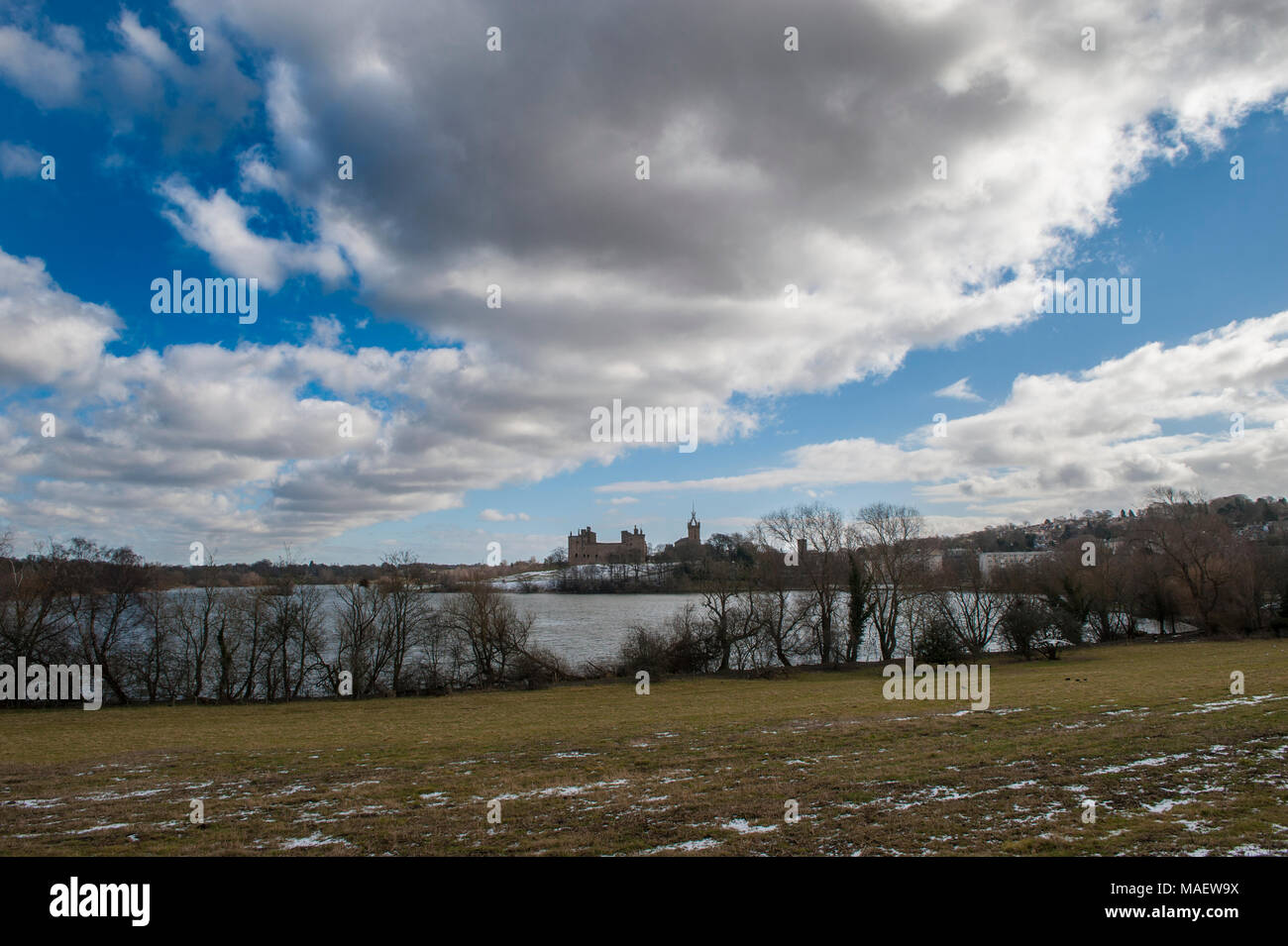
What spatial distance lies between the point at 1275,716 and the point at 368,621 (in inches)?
1653

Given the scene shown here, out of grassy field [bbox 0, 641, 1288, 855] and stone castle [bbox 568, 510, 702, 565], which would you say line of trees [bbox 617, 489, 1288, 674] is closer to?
grassy field [bbox 0, 641, 1288, 855]

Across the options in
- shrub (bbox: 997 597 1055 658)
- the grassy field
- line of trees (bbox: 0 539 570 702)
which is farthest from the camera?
shrub (bbox: 997 597 1055 658)

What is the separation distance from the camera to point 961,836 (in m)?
6.67

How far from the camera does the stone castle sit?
144750 millimetres

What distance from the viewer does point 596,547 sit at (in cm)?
16562

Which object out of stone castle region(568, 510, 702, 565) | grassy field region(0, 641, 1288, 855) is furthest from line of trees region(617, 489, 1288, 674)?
stone castle region(568, 510, 702, 565)

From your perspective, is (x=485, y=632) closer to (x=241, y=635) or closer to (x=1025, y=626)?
(x=241, y=635)

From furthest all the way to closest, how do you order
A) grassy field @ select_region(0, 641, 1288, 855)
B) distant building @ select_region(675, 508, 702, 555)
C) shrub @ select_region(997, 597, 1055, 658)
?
distant building @ select_region(675, 508, 702, 555), shrub @ select_region(997, 597, 1055, 658), grassy field @ select_region(0, 641, 1288, 855)

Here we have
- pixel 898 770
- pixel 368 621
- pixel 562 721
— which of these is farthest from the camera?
pixel 368 621

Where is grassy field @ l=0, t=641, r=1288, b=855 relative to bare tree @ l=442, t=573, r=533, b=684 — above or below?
above

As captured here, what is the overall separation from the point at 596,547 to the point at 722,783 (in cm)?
15698
